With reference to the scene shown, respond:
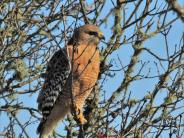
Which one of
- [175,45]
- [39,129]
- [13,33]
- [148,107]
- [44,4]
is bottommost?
[148,107]

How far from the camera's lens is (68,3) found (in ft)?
25.8

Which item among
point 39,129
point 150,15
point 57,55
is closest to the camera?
point 150,15

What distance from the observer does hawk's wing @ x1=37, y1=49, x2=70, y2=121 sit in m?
6.39

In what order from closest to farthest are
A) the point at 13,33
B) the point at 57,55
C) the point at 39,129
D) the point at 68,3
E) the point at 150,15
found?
the point at 150,15
the point at 39,129
the point at 57,55
the point at 13,33
the point at 68,3

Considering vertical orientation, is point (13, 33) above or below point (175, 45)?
above

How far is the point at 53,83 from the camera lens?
6.55 m

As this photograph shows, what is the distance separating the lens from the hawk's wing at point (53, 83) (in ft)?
21.0

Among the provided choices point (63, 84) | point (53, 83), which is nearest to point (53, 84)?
point (53, 83)

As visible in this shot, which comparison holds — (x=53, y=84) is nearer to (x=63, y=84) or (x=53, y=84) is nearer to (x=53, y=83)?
(x=53, y=83)

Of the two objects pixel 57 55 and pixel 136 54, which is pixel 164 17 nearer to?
pixel 136 54

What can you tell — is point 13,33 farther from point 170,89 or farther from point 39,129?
point 170,89

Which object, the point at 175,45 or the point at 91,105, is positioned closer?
the point at 175,45

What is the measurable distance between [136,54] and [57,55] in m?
1.92

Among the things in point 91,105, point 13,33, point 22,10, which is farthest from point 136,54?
point 22,10
